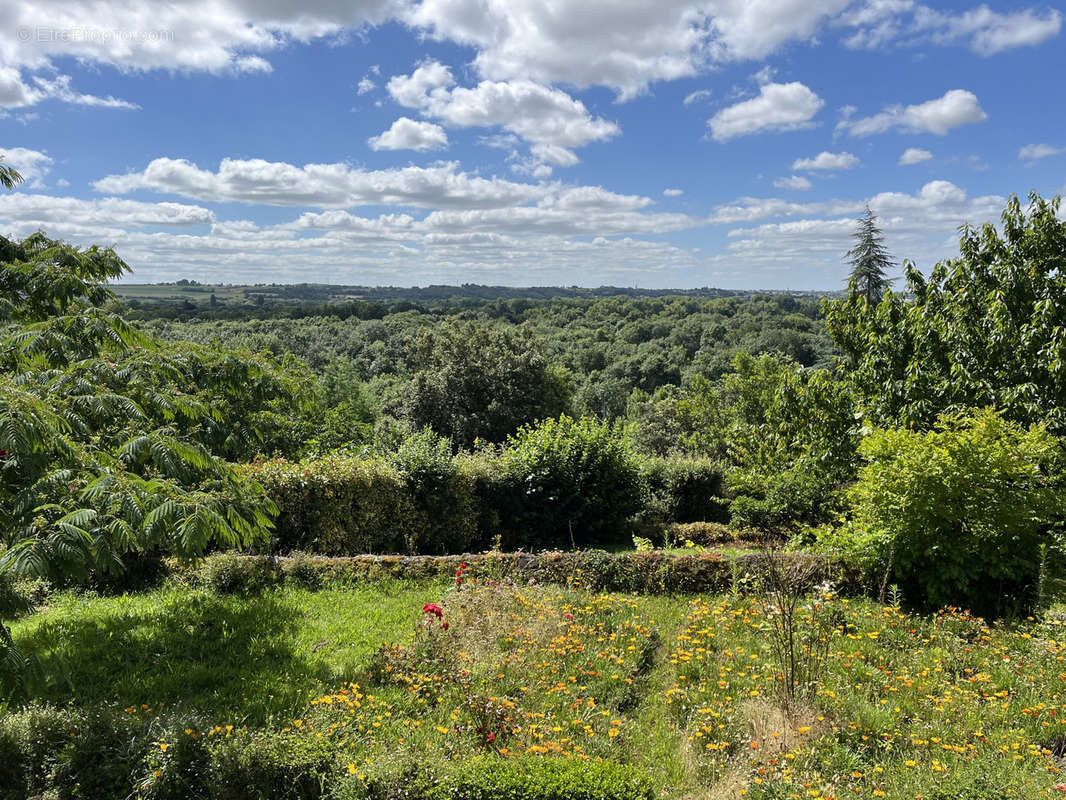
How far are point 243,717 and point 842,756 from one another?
4634 mm

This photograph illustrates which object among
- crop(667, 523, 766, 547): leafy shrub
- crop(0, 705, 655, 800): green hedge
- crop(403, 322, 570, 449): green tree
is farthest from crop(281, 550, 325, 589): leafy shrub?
crop(403, 322, 570, 449): green tree

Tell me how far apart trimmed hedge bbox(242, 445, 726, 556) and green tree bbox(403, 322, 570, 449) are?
32.3 ft

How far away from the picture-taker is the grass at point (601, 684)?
13.9 feet

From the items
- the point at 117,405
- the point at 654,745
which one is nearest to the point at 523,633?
the point at 654,745

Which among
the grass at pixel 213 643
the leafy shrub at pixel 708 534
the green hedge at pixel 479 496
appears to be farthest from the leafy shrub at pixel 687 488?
the grass at pixel 213 643

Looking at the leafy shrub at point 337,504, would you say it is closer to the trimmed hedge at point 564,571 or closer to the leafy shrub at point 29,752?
the trimmed hedge at point 564,571

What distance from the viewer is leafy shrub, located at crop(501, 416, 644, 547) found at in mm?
12328

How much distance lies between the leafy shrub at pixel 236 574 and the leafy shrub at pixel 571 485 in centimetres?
518

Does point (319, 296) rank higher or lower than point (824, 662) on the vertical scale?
higher

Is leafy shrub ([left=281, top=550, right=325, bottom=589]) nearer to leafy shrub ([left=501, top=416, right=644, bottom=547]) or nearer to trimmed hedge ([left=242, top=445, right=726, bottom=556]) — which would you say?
trimmed hedge ([left=242, top=445, right=726, bottom=556])

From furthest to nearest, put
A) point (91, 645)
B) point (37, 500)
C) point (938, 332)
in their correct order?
point (938, 332) < point (91, 645) < point (37, 500)

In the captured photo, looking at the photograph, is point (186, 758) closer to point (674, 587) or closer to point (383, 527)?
point (674, 587)

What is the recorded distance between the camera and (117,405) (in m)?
4.57

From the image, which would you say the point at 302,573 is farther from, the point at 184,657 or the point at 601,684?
the point at 601,684
